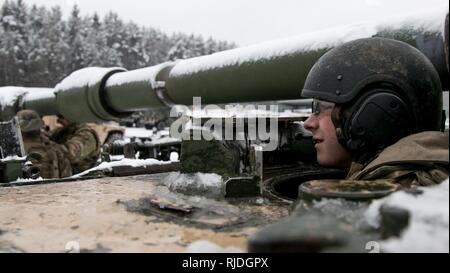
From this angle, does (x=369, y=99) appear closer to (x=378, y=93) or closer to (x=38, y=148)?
(x=378, y=93)

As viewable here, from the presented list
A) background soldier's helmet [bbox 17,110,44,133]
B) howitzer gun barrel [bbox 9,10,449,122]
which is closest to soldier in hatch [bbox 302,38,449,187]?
howitzer gun barrel [bbox 9,10,449,122]

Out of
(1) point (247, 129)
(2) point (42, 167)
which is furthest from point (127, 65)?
(1) point (247, 129)

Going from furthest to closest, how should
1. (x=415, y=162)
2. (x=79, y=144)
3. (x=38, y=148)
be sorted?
(x=79, y=144), (x=38, y=148), (x=415, y=162)

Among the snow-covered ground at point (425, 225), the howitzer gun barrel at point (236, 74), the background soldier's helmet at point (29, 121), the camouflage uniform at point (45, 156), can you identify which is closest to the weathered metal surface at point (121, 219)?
the snow-covered ground at point (425, 225)

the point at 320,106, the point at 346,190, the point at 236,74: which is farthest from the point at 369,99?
the point at 236,74

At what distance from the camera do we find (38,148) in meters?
6.50

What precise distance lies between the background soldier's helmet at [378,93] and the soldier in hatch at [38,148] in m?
5.08

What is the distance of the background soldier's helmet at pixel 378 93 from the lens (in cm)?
198

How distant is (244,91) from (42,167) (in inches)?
160

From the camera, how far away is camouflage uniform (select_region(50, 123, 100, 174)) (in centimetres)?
729

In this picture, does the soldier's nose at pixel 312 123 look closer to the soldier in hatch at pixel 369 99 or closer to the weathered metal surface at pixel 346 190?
the soldier in hatch at pixel 369 99

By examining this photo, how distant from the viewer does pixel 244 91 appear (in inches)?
127

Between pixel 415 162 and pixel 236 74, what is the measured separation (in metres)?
1.77
